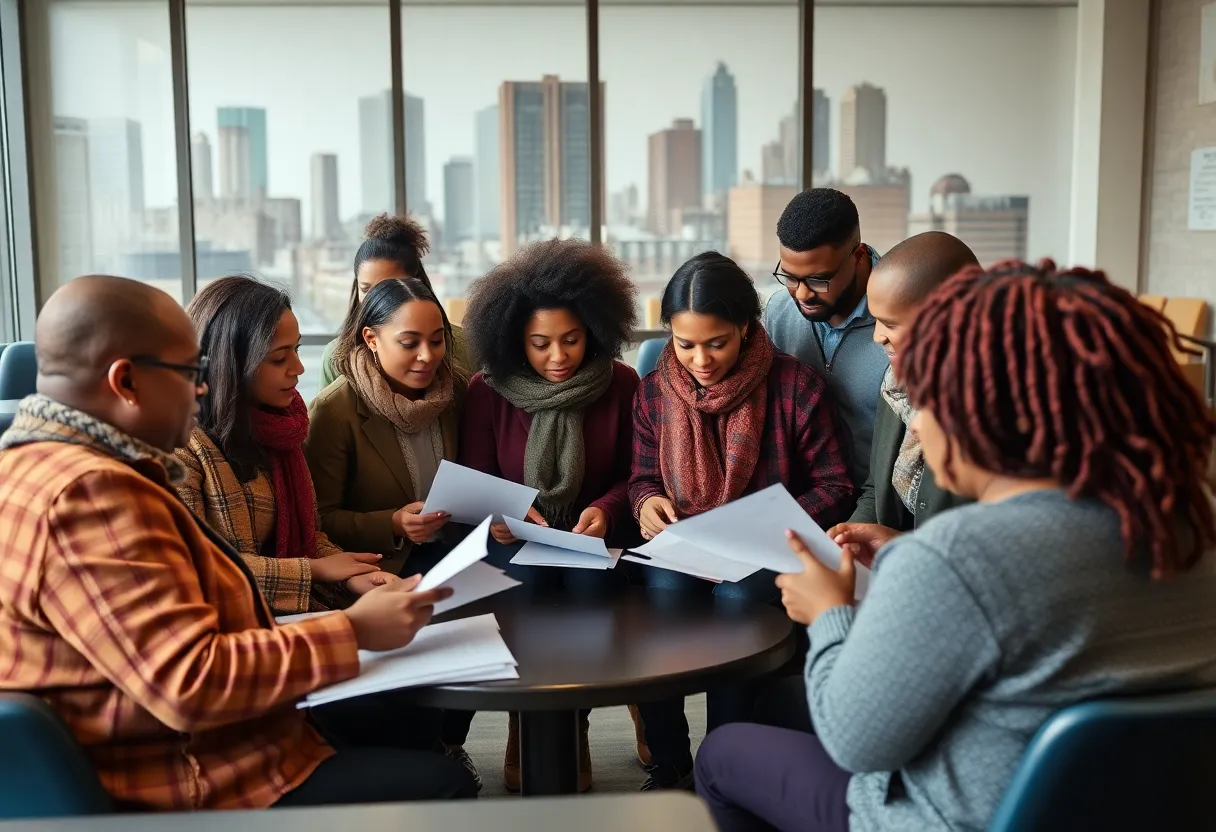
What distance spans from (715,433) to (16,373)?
3.10 meters

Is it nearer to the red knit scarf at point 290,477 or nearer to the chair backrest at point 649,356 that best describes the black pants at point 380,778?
the red knit scarf at point 290,477

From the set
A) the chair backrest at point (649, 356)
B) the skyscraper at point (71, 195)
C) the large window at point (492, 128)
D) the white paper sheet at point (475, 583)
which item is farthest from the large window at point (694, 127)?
the white paper sheet at point (475, 583)

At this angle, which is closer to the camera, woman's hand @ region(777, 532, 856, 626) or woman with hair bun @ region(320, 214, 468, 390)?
woman's hand @ region(777, 532, 856, 626)

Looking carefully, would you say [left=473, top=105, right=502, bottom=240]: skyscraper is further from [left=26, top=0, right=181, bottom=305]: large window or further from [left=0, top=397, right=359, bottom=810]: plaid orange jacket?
[left=0, top=397, right=359, bottom=810]: plaid orange jacket

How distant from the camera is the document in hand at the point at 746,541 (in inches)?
74.7

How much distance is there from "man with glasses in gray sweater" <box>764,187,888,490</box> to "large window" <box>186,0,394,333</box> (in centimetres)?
499

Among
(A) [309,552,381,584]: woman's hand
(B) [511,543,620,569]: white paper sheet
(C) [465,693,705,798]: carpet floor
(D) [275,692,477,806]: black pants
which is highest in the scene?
(B) [511,543,620,569]: white paper sheet

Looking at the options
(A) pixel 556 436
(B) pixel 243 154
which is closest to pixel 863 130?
(B) pixel 243 154

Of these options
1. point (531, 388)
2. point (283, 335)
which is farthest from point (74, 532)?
point (531, 388)

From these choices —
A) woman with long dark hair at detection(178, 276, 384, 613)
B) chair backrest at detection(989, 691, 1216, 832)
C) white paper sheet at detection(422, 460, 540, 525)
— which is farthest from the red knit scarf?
chair backrest at detection(989, 691, 1216, 832)

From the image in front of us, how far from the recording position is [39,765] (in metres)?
1.41

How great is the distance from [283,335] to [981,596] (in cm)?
164

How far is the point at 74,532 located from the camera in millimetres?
1468

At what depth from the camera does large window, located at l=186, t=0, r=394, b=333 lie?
23.9 ft
